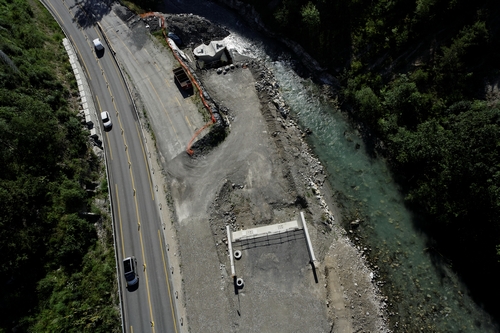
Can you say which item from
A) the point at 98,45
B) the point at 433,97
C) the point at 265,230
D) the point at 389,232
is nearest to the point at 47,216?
the point at 265,230

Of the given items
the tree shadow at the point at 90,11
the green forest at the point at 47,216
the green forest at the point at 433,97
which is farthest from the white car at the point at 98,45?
the green forest at the point at 433,97

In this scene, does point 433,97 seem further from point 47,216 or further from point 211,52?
point 47,216

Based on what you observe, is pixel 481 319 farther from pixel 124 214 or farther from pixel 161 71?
pixel 161 71

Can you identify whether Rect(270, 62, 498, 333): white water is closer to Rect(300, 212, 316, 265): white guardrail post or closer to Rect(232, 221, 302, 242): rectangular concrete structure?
Rect(300, 212, 316, 265): white guardrail post

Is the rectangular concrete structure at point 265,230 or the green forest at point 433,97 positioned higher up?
the green forest at point 433,97

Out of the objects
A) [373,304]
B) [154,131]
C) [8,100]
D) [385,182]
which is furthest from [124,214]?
[385,182]

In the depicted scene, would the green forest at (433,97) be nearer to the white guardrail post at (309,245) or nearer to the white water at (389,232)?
the white water at (389,232)
